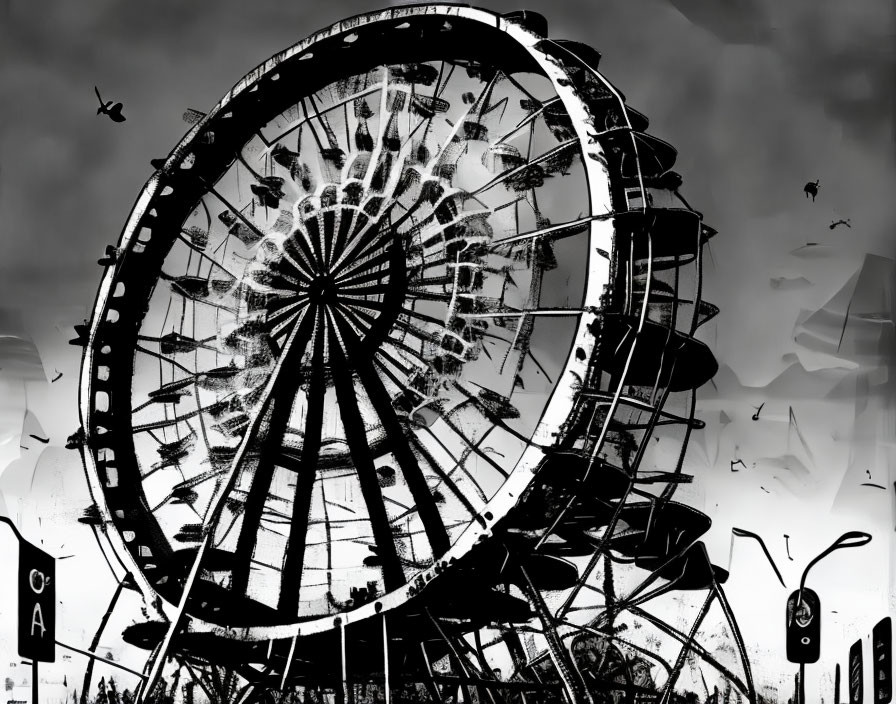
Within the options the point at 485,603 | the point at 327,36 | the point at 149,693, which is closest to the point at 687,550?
the point at 485,603

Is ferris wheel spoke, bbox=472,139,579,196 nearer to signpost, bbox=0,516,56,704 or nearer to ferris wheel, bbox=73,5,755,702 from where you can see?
ferris wheel, bbox=73,5,755,702

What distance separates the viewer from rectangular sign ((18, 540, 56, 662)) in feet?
30.5

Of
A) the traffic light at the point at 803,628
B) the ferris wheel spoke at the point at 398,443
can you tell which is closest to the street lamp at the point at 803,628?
the traffic light at the point at 803,628

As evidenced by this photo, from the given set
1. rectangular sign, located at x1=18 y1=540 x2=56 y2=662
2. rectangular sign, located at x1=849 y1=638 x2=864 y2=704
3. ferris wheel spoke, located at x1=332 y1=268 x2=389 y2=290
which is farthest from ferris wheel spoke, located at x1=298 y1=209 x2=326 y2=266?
rectangular sign, located at x1=849 y1=638 x2=864 y2=704

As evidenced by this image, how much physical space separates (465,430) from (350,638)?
281cm

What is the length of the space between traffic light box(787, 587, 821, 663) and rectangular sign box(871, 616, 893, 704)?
3.92 ft

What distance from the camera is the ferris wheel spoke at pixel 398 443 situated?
10352 mm

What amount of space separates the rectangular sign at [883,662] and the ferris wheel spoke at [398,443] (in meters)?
4.93

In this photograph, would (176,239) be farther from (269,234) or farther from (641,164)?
(641,164)

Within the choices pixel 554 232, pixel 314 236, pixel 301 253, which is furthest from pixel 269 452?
pixel 554 232

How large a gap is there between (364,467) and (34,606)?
139 inches

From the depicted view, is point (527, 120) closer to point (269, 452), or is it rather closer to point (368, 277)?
point (368, 277)

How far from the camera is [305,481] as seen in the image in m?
11.3

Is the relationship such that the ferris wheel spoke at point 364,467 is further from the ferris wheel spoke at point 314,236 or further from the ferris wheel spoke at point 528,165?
the ferris wheel spoke at point 528,165
